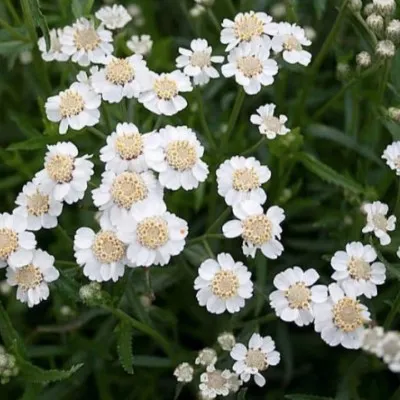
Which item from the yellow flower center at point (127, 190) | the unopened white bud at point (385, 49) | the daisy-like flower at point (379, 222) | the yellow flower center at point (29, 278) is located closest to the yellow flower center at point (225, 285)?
the yellow flower center at point (127, 190)

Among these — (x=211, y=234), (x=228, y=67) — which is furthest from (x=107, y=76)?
(x=211, y=234)

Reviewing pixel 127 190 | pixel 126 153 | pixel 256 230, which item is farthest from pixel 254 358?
pixel 126 153

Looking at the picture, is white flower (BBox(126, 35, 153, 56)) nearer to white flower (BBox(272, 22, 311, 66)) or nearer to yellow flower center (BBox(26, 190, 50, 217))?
white flower (BBox(272, 22, 311, 66))

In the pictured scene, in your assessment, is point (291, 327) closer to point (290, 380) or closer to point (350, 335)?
point (290, 380)

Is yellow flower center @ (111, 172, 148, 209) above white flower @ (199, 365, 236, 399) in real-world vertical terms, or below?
above

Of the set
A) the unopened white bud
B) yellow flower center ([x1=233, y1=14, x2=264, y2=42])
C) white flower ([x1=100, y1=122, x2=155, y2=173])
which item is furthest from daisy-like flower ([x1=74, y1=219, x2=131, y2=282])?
the unopened white bud

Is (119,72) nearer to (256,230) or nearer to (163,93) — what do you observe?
(163,93)
